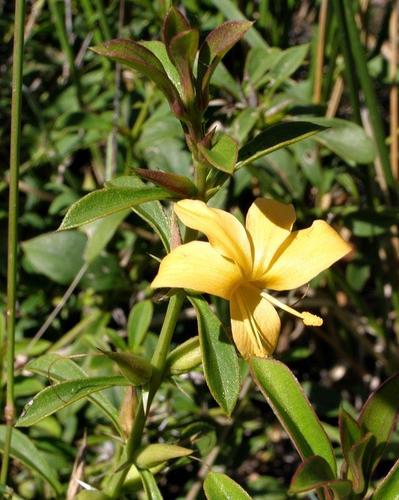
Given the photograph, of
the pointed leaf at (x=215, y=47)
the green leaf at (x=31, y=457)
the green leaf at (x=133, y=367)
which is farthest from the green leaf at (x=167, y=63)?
the green leaf at (x=31, y=457)

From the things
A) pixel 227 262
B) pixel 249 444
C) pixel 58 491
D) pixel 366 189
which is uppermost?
pixel 227 262

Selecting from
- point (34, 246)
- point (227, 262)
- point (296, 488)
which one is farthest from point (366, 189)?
point (296, 488)

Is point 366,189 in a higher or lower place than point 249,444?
higher

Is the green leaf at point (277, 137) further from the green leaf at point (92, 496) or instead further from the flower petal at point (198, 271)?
the green leaf at point (92, 496)

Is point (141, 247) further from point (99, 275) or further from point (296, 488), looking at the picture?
point (296, 488)

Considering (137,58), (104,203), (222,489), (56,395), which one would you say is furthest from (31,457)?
(137,58)

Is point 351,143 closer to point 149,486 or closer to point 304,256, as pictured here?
point 304,256

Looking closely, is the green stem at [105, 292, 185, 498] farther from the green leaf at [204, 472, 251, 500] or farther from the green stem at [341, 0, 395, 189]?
the green stem at [341, 0, 395, 189]

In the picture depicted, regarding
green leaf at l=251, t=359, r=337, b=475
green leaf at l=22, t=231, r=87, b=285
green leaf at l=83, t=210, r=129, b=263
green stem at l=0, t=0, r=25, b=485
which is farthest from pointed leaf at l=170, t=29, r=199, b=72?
green leaf at l=22, t=231, r=87, b=285
